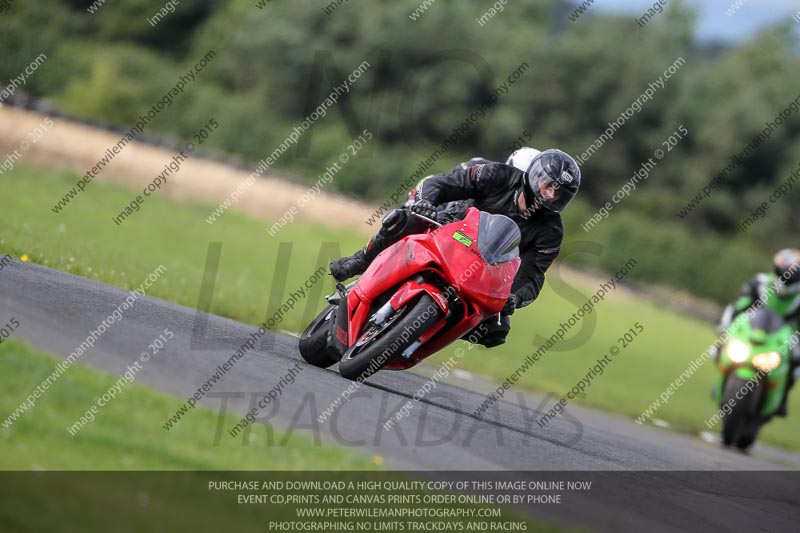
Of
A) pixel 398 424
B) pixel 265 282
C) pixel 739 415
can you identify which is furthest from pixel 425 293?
pixel 265 282

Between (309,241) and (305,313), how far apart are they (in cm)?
1473

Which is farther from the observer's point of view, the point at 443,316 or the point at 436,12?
the point at 436,12

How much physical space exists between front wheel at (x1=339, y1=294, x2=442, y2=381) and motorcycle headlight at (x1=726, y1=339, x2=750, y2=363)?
6.28 m

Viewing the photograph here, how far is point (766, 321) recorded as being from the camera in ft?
44.4

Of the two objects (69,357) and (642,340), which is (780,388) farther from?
(642,340)

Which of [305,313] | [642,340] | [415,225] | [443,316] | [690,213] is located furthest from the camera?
[690,213]

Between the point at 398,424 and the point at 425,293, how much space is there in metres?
0.95

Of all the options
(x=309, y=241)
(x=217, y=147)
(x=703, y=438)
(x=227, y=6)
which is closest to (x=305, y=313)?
(x=703, y=438)

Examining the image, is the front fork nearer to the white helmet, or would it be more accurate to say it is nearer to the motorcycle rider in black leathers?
the motorcycle rider in black leathers

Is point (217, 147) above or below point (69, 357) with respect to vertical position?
below

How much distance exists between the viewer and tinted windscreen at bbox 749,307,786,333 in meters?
13.5

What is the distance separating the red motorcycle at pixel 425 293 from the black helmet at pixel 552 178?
0.55 meters

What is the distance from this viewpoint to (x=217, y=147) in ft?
179

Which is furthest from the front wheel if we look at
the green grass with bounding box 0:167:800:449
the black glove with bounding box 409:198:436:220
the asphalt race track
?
the green grass with bounding box 0:167:800:449
